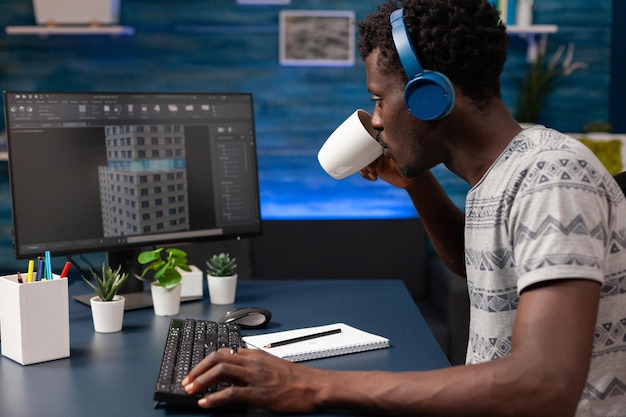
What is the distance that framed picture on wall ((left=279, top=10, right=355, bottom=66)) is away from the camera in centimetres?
346

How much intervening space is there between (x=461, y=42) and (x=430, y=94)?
9 centimetres

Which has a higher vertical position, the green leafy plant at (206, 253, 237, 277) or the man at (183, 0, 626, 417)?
the man at (183, 0, 626, 417)

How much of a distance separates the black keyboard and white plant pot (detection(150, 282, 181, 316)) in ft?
0.82

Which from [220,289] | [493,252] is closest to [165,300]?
[220,289]

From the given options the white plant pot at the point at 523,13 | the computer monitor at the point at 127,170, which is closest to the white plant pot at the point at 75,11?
the computer monitor at the point at 127,170

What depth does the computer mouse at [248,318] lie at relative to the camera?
58.4 inches

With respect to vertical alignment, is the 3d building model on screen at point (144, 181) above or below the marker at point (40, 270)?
above

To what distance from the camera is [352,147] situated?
1.53 m

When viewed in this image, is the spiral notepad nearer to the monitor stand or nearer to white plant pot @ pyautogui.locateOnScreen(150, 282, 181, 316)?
white plant pot @ pyautogui.locateOnScreen(150, 282, 181, 316)

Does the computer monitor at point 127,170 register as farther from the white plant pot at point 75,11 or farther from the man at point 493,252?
the white plant pot at point 75,11

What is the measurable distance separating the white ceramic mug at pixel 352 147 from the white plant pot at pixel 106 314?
522 millimetres

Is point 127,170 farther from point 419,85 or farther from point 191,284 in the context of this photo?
point 419,85

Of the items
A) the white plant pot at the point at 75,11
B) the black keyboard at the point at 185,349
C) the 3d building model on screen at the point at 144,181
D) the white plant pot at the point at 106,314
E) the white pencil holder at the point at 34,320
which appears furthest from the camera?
the white plant pot at the point at 75,11

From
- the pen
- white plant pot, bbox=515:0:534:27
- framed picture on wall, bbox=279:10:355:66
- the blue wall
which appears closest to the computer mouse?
the pen
